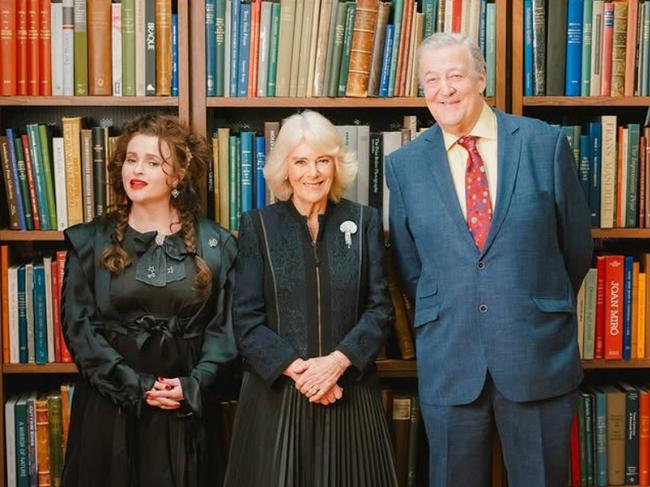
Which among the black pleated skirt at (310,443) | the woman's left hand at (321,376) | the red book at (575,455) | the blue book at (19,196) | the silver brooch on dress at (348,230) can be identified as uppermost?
the blue book at (19,196)

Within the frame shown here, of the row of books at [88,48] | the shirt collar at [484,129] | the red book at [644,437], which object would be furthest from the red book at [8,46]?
the red book at [644,437]

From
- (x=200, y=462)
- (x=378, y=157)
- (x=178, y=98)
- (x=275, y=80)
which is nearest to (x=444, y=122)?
(x=378, y=157)

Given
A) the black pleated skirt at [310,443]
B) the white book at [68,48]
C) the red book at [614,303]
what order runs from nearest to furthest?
the black pleated skirt at [310,443]
the white book at [68,48]
the red book at [614,303]

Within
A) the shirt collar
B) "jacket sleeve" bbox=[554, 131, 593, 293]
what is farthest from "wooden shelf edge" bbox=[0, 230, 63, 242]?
"jacket sleeve" bbox=[554, 131, 593, 293]

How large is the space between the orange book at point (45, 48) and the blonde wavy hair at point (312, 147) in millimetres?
690

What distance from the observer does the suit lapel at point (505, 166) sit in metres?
2.34

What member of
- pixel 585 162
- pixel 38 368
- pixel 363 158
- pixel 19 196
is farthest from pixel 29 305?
pixel 585 162

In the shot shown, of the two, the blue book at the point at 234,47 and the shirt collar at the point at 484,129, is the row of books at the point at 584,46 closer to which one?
the shirt collar at the point at 484,129

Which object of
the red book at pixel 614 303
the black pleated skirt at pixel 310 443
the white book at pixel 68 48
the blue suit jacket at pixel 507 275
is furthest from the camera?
the red book at pixel 614 303

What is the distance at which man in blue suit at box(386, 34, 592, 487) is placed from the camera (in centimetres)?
234

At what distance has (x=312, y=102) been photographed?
2766 mm

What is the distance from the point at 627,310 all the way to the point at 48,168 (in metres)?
1.70

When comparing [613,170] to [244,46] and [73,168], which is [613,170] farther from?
[73,168]

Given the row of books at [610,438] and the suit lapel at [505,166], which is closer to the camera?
the suit lapel at [505,166]
